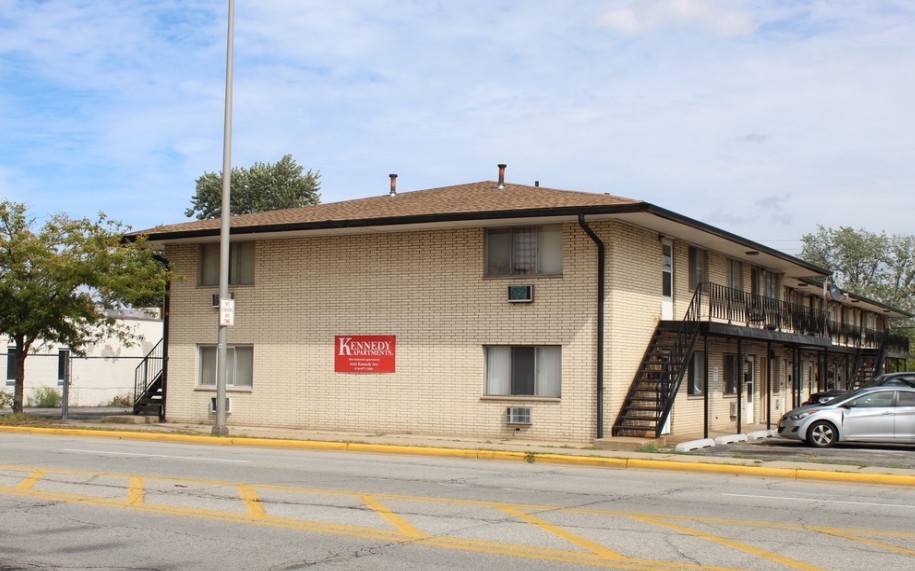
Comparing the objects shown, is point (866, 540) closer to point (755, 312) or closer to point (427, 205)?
point (427, 205)

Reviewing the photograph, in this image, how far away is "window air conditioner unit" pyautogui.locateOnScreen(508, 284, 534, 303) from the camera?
77.3 feet

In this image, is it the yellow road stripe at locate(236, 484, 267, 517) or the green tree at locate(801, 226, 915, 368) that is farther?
the green tree at locate(801, 226, 915, 368)

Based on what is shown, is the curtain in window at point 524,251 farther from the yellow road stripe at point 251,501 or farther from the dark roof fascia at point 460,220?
the yellow road stripe at point 251,501

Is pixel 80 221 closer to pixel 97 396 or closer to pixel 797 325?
pixel 97 396

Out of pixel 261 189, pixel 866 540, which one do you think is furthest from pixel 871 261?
pixel 866 540

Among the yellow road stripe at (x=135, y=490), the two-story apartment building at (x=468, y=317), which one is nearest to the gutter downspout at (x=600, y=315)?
the two-story apartment building at (x=468, y=317)

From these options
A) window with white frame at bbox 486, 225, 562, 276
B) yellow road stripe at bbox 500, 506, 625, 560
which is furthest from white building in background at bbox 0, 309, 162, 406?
yellow road stripe at bbox 500, 506, 625, 560

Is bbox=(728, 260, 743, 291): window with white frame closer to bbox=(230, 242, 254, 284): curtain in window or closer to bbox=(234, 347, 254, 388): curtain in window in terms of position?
bbox=(230, 242, 254, 284): curtain in window

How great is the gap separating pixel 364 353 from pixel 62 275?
768 cm

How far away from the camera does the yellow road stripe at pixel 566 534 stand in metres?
9.30

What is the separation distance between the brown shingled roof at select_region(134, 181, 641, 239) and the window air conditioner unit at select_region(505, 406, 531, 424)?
4.48 m

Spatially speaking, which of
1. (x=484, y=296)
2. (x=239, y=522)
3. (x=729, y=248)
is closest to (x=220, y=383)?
(x=484, y=296)

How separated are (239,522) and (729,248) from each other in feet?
68.6

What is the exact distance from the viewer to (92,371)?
43.1 m
